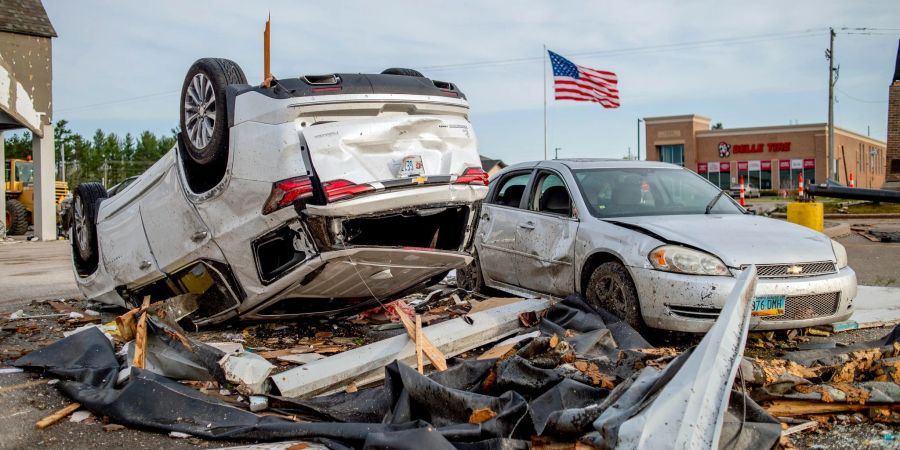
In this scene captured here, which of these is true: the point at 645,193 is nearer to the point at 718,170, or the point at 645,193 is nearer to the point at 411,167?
the point at 411,167

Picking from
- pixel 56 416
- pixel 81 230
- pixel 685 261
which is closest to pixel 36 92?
pixel 81 230

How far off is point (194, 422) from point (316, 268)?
1610 mm

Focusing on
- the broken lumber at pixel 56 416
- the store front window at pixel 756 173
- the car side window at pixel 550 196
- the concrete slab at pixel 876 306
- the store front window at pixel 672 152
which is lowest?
the broken lumber at pixel 56 416

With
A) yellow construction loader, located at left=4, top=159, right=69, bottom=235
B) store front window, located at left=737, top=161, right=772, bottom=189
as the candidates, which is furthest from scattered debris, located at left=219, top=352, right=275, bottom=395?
store front window, located at left=737, top=161, right=772, bottom=189

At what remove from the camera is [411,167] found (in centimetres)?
562

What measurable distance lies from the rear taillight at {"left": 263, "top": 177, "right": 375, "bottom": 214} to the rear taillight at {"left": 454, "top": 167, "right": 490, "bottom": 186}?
2.60 ft

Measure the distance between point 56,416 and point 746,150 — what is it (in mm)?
63561

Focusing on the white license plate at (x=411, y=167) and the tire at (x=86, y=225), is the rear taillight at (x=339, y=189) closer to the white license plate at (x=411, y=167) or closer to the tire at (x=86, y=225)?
the white license plate at (x=411, y=167)

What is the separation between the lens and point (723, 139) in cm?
6250

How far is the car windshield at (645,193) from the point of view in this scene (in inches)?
280

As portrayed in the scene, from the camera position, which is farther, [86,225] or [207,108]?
[86,225]

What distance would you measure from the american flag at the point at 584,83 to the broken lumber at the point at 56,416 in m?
22.0

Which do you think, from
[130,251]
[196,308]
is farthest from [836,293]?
[130,251]

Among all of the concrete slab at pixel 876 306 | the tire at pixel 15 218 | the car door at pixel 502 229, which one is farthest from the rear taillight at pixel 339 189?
the tire at pixel 15 218
